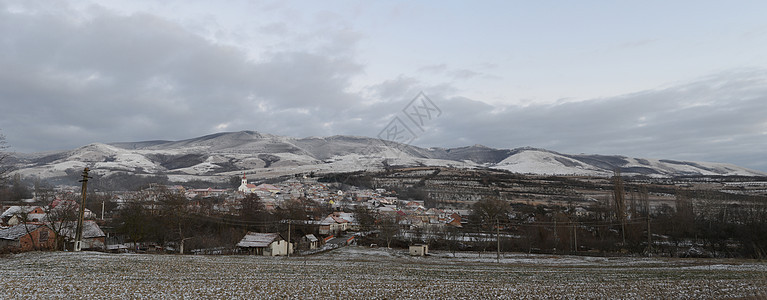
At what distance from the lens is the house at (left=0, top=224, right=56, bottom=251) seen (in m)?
35.6

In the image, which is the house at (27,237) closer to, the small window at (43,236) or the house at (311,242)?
the small window at (43,236)

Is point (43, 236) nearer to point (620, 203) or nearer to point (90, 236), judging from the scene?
point (90, 236)

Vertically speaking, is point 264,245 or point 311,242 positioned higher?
point 264,245

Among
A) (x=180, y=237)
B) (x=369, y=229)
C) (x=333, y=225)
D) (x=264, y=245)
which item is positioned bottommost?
(x=369, y=229)

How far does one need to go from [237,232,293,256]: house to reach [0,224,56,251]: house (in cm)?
1548

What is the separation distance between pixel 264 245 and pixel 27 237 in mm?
20736

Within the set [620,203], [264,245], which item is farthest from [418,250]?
[620,203]

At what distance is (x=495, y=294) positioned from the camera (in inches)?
595

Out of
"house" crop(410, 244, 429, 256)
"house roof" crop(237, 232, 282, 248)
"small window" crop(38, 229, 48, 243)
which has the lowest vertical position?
"house" crop(410, 244, 429, 256)

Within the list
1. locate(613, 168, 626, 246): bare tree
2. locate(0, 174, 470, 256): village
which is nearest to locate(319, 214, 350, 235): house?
locate(0, 174, 470, 256): village

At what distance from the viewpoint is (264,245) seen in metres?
39.8

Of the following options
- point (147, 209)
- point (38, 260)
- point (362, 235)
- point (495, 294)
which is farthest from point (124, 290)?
point (362, 235)

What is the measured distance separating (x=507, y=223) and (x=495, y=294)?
156 feet

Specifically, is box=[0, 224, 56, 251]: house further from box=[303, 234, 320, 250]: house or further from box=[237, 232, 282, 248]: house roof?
box=[303, 234, 320, 250]: house
